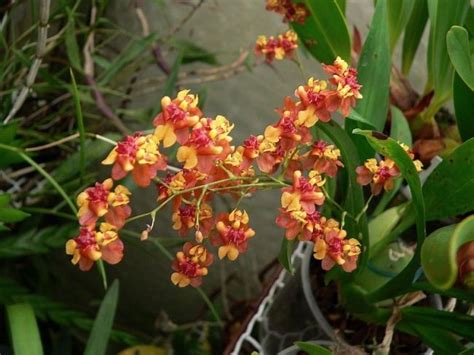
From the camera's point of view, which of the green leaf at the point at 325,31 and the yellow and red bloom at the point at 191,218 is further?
the green leaf at the point at 325,31

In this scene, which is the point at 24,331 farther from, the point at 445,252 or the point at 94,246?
the point at 445,252

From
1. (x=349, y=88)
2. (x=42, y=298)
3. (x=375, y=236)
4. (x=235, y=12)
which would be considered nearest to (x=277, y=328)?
(x=375, y=236)

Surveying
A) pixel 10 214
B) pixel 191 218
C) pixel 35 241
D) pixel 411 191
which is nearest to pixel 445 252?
pixel 411 191

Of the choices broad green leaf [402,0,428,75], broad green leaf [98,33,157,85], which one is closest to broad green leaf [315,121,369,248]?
broad green leaf [402,0,428,75]

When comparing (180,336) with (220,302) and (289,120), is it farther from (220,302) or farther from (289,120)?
(289,120)

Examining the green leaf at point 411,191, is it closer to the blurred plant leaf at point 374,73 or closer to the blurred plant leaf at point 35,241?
the blurred plant leaf at point 374,73

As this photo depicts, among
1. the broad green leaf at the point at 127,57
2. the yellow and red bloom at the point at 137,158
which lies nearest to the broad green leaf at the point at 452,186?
the yellow and red bloom at the point at 137,158

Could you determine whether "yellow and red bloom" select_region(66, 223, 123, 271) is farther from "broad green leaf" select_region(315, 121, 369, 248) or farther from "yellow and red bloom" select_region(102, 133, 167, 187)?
"broad green leaf" select_region(315, 121, 369, 248)
